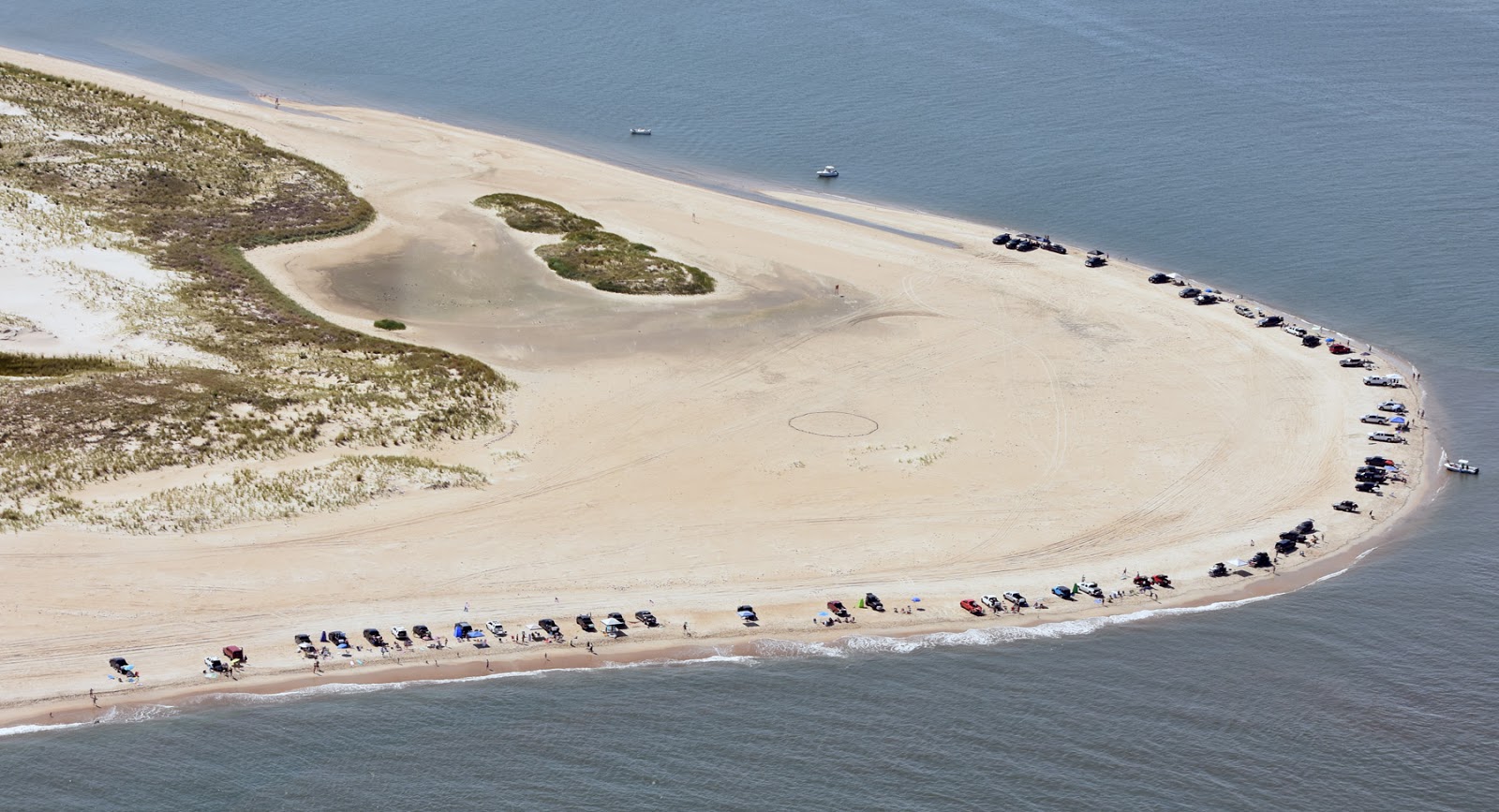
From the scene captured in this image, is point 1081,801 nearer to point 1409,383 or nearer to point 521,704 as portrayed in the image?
point 521,704

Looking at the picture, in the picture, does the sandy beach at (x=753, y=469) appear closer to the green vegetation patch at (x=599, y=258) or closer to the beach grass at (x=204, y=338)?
the green vegetation patch at (x=599, y=258)

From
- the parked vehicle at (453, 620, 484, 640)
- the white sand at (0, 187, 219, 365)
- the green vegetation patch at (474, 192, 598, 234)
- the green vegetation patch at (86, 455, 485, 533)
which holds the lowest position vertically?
the parked vehicle at (453, 620, 484, 640)

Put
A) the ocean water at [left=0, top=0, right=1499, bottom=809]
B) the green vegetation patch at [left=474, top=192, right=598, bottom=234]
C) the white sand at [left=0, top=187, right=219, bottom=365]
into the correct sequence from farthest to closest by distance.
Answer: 1. the green vegetation patch at [left=474, top=192, right=598, bottom=234]
2. the white sand at [left=0, top=187, right=219, bottom=365]
3. the ocean water at [left=0, top=0, right=1499, bottom=809]

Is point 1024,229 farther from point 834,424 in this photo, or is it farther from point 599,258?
point 834,424

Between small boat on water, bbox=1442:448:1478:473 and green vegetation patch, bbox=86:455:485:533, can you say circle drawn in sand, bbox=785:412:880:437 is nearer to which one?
green vegetation patch, bbox=86:455:485:533

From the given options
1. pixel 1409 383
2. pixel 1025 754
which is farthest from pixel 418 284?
pixel 1409 383

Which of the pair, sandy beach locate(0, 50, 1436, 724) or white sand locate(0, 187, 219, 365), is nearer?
sandy beach locate(0, 50, 1436, 724)

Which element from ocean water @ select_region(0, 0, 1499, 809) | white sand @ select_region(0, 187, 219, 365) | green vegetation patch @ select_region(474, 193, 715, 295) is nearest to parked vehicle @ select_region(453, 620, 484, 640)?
ocean water @ select_region(0, 0, 1499, 809)
